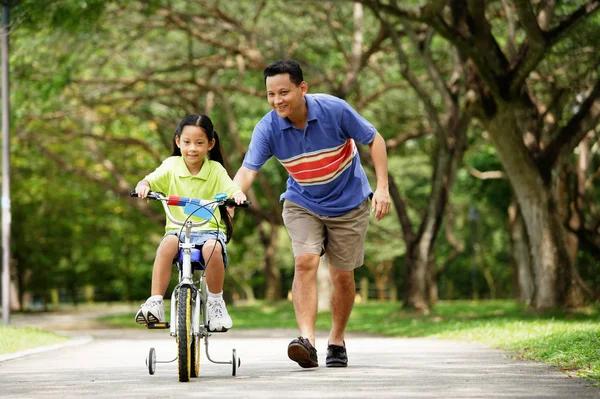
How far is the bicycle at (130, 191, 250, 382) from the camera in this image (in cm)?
702

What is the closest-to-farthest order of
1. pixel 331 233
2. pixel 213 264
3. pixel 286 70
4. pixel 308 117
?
pixel 213 264 → pixel 286 70 → pixel 308 117 → pixel 331 233

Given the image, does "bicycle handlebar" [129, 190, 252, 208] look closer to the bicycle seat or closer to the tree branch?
the bicycle seat

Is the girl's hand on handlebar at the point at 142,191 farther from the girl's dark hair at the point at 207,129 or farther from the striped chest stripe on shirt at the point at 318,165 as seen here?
the striped chest stripe on shirt at the point at 318,165

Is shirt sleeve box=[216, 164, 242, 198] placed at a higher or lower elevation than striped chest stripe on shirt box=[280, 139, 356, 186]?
lower

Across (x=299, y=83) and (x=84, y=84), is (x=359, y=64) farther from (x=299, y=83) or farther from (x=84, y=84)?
(x=299, y=83)

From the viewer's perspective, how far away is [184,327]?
696cm

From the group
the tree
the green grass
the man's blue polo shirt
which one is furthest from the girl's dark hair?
the tree

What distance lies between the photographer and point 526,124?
19109mm

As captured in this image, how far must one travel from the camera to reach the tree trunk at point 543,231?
18516 millimetres

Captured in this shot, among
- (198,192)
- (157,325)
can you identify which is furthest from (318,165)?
(157,325)

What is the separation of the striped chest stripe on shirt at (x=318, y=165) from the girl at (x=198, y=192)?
0.65 metres

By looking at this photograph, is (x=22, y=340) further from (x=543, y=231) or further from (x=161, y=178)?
(x=543, y=231)

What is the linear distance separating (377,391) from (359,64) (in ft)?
59.8

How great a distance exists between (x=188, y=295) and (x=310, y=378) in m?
1.01
